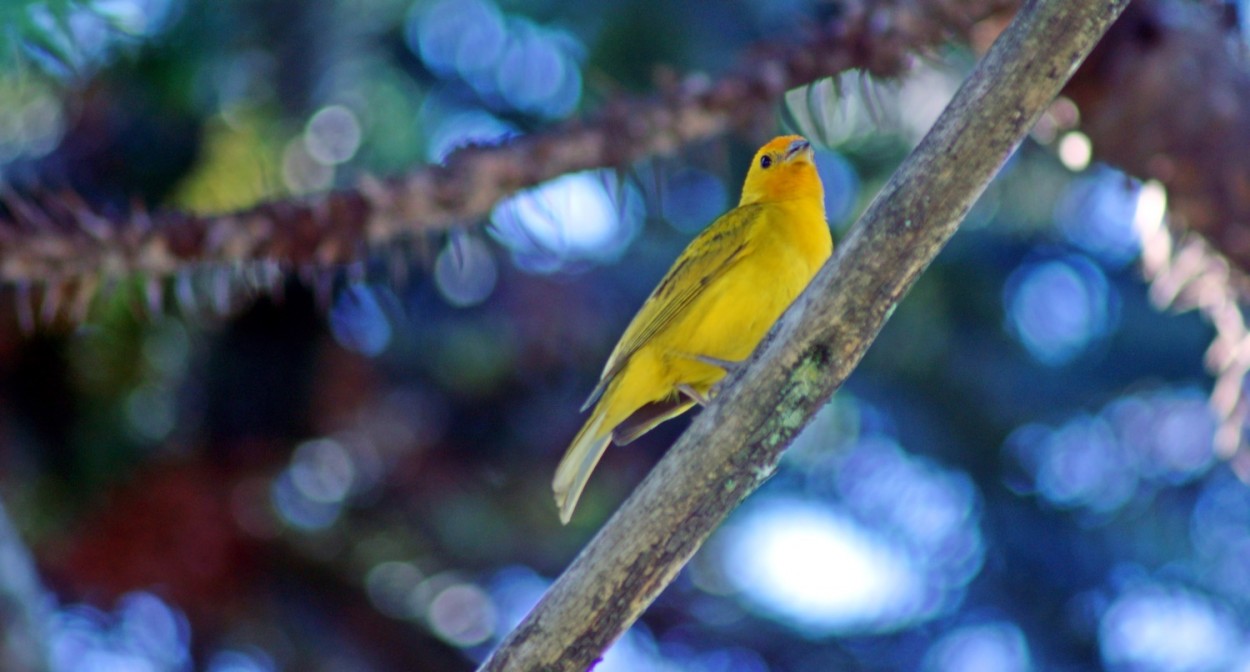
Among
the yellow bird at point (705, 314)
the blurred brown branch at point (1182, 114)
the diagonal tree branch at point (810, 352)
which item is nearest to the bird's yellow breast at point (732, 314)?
the yellow bird at point (705, 314)

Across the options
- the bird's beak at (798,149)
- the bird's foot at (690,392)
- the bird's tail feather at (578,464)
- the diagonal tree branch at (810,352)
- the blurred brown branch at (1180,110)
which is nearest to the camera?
the diagonal tree branch at (810,352)

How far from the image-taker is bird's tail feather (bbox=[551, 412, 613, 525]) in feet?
12.8

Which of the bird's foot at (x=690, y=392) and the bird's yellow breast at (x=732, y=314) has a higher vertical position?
the bird's yellow breast at (x=732, y=314)

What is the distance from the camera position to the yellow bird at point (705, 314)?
4199 millimetres

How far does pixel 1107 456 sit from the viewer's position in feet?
24.1

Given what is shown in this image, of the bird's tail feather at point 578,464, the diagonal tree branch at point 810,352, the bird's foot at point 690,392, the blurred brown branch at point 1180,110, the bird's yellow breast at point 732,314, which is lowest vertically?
the diagonal tree branch at point 810,352

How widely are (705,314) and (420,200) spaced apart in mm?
1276

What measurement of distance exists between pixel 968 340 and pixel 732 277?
3209 millimetres

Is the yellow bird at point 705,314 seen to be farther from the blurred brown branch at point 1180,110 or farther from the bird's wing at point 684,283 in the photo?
the blurred brown branch at point 1180,110

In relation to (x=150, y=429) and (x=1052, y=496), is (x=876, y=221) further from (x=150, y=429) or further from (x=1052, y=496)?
(x=1052, y=496)

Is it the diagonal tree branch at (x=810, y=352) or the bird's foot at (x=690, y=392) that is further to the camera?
the bird's foot at (x=690, y=392)

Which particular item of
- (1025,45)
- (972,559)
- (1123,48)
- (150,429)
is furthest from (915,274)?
(972,559)

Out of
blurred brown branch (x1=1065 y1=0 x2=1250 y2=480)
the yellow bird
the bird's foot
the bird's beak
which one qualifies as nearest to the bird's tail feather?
the yellow bird

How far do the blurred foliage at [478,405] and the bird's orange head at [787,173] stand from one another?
0.52 feet
